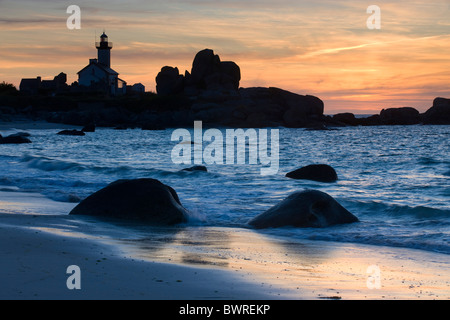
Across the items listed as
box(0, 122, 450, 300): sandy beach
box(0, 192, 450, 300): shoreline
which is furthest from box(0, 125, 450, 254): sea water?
box(0, 192, 450, 300): shoreline

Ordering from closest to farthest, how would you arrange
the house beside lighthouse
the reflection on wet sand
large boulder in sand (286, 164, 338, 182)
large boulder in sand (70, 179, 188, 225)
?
the reflection on wet sand → large boulder in sand (70, 179, 188, 225) → large boulder in sand (286, 164, 338, 182) → the house beside lighthouse

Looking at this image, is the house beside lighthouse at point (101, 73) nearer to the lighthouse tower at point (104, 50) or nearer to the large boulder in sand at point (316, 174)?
the lighthouse tower at point (104, 50)

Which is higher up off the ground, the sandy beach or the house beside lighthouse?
the house beside lighthouse

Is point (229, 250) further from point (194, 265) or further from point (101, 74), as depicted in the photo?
point (101, 74)

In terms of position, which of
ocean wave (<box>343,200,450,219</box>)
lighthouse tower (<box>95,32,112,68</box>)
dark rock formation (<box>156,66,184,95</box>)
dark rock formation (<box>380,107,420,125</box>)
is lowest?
ocean wave (<box>343,200,450,219</box>)

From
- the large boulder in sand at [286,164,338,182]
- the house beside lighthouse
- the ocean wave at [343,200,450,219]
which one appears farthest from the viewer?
the house beside lighthouse

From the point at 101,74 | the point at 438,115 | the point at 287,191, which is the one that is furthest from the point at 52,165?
the point at 438,115

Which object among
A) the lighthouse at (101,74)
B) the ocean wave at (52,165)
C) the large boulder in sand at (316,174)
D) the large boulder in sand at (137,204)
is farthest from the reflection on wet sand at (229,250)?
the lighthouse at (101,74)

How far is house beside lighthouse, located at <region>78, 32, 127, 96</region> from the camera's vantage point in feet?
299

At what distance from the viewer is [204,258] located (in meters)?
6.02

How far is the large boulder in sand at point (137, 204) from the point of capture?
9.14 metres

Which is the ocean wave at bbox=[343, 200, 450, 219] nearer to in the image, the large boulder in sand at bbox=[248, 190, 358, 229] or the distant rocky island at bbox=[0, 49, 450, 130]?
the large boulder in sand at bbox=[248, 190, 358, 229]

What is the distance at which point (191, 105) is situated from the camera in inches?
3396

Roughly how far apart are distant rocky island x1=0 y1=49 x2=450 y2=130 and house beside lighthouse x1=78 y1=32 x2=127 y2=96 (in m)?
2.08
